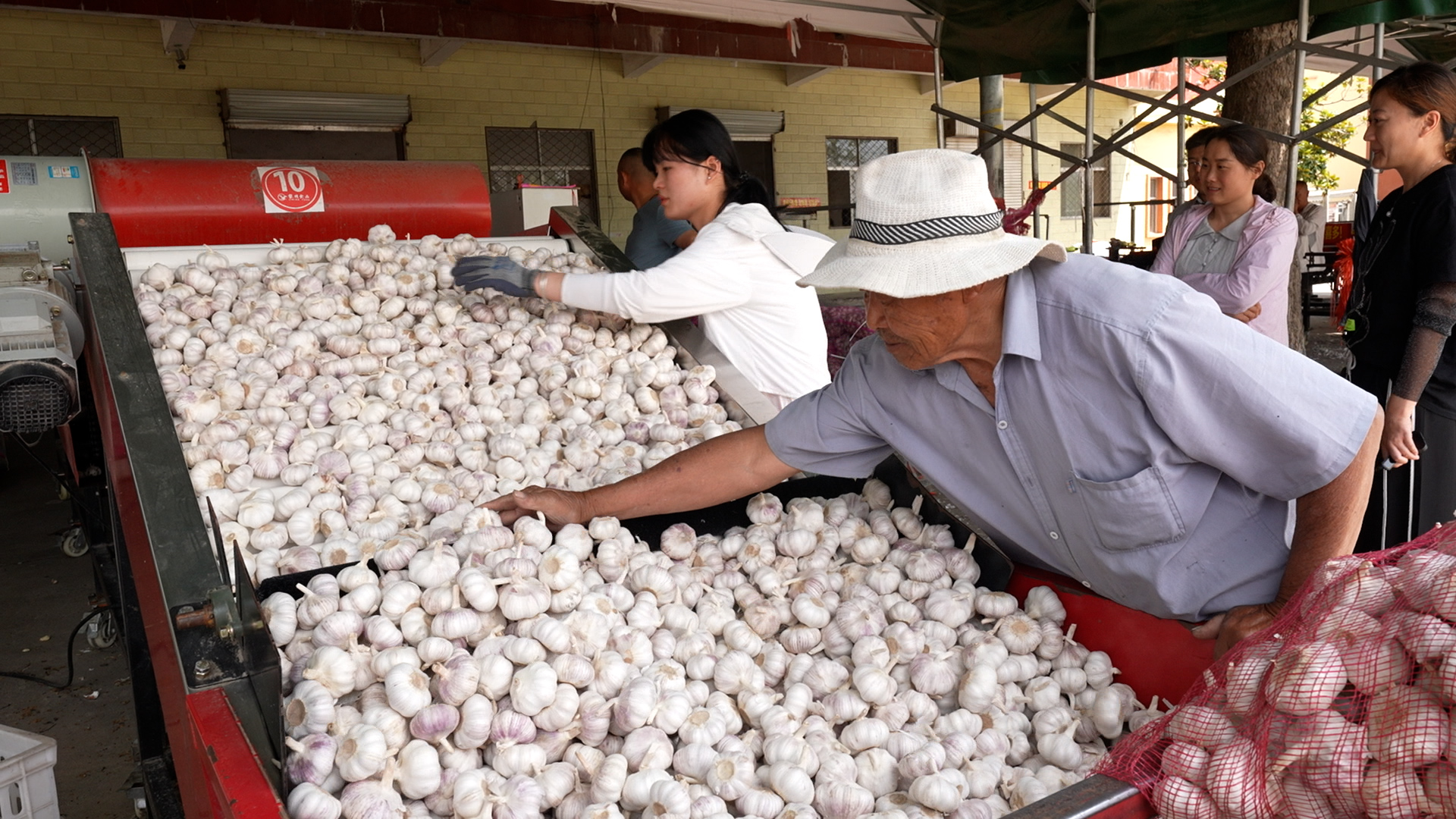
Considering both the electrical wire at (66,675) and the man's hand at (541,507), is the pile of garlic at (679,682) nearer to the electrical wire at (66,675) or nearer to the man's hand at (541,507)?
the man's hand at (541,507)

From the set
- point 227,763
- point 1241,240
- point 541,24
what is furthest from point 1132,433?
point 541,24

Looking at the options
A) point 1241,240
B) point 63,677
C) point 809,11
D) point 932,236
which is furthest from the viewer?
point 809,11

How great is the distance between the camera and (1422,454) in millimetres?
2828

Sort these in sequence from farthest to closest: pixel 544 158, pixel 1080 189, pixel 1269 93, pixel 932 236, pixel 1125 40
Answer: pixel 1080 189, pixel 544 158, pixel 1125 40, pixel 1269 93, pixel 932 236

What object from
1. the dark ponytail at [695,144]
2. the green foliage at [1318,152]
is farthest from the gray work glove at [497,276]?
the green foliage at [1318,152]

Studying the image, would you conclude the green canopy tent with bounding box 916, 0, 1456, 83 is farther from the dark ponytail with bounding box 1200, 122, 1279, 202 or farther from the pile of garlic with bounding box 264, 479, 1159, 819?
the pile of garlic with bounding box 264, 479, 1159, 819

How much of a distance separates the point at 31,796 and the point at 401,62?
10648 mm

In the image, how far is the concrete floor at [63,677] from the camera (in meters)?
3.29

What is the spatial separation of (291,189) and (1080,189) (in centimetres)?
1718

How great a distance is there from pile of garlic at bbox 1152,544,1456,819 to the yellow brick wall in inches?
441

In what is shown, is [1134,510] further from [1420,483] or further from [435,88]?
[435,88]

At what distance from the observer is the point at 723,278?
9.68ft

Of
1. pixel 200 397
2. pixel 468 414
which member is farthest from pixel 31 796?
pixel 468 414

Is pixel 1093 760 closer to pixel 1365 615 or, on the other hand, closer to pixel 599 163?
pixel 1365 615
